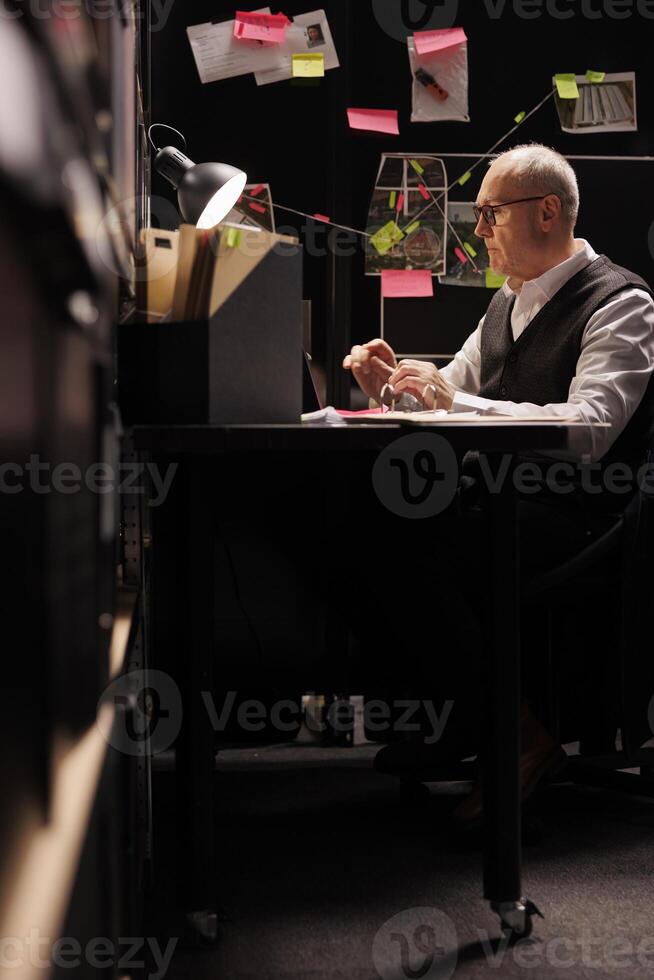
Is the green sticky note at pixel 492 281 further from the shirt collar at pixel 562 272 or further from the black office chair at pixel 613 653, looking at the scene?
the black office chair at pixel 613 653

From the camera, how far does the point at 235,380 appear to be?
120cm

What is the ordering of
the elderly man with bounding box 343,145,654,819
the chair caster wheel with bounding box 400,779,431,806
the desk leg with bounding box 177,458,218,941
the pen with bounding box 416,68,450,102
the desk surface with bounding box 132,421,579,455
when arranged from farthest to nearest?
1. the pen with bounding box 416,68,450,102
2. the chair caster wheel with bounding box 400,779,431,806
3. the elderly man with bounding box 343,145,654,819
4. the desk leg with bounding box 177,458,218,941
5. the desk surface with bounding box 132,421,579,455

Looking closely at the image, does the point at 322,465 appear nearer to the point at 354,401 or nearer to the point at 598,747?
the point at 354,401

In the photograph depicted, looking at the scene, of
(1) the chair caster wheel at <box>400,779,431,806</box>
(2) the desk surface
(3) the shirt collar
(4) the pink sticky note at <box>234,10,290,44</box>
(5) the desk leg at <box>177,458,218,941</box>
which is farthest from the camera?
(4) the pink sticky note at <box>234,10,290,44</box>

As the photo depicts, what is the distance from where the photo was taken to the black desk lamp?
1.60 meters

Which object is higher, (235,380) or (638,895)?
(235,380)

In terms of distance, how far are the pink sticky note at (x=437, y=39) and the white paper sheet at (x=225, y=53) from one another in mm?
350

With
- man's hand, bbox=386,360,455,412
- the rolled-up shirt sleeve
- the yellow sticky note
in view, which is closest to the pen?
the yellow sticky note

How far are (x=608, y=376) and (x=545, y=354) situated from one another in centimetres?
21

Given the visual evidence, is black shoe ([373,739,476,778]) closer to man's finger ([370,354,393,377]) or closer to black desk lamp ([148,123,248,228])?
man's finger ([370,354,393,377])

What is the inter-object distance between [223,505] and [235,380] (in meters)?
1.19

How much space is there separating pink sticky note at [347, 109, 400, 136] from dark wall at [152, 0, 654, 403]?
0.03 metres

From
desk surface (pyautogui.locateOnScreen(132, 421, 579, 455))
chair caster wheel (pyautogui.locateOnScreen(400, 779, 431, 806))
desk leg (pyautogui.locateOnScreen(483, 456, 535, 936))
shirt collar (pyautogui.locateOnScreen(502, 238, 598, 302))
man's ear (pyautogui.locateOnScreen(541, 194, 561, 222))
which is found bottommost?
chair caster wheel (pyautogui.locateOnScreen(400, 779, 431, 806))

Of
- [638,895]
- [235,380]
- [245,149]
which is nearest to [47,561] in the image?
[235,380]
